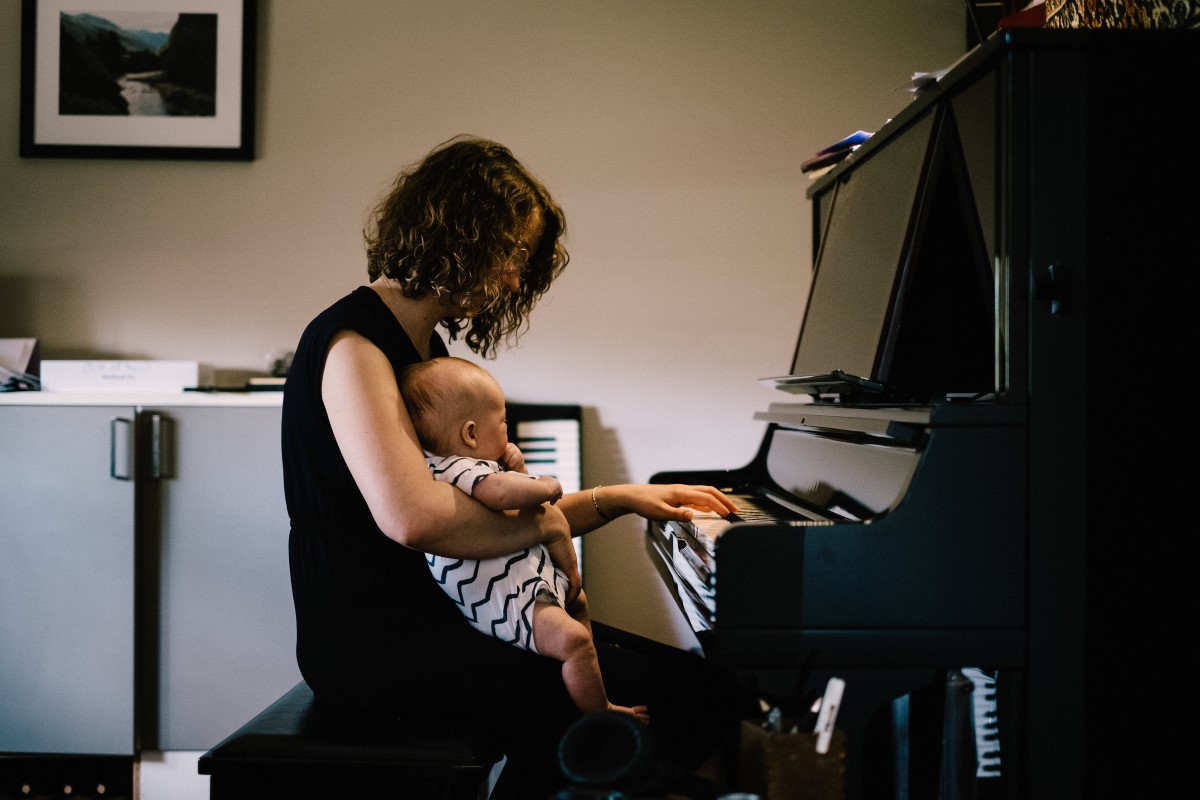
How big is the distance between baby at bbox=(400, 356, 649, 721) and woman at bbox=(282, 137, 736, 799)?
1.1 inches

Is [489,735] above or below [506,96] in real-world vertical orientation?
below

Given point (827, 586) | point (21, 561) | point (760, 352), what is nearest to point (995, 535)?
point (827, 586)

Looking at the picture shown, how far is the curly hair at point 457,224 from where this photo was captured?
1.40 m

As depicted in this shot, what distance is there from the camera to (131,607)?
2.38 metres

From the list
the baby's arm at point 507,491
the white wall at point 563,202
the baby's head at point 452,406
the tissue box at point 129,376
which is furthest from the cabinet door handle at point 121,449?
the baby's arm at point 507,491

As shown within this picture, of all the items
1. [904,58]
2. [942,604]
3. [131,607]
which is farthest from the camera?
[904,58]

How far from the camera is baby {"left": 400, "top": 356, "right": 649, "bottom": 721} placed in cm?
131

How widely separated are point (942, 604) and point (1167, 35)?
2.77 ft

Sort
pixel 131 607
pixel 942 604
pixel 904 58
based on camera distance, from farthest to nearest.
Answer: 1. pixel 904 58
2. pixel 131 607
3. pixel 942 604

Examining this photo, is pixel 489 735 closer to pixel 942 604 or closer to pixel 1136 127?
pixel 942 604

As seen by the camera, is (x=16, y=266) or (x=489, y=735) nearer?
(x=489, y=735)

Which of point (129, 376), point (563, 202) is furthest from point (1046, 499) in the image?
point (129, 376)

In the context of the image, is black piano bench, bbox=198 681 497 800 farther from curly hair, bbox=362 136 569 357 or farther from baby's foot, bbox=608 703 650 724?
curly hair, bbox=362 136 569 357

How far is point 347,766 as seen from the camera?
123 centimetres
